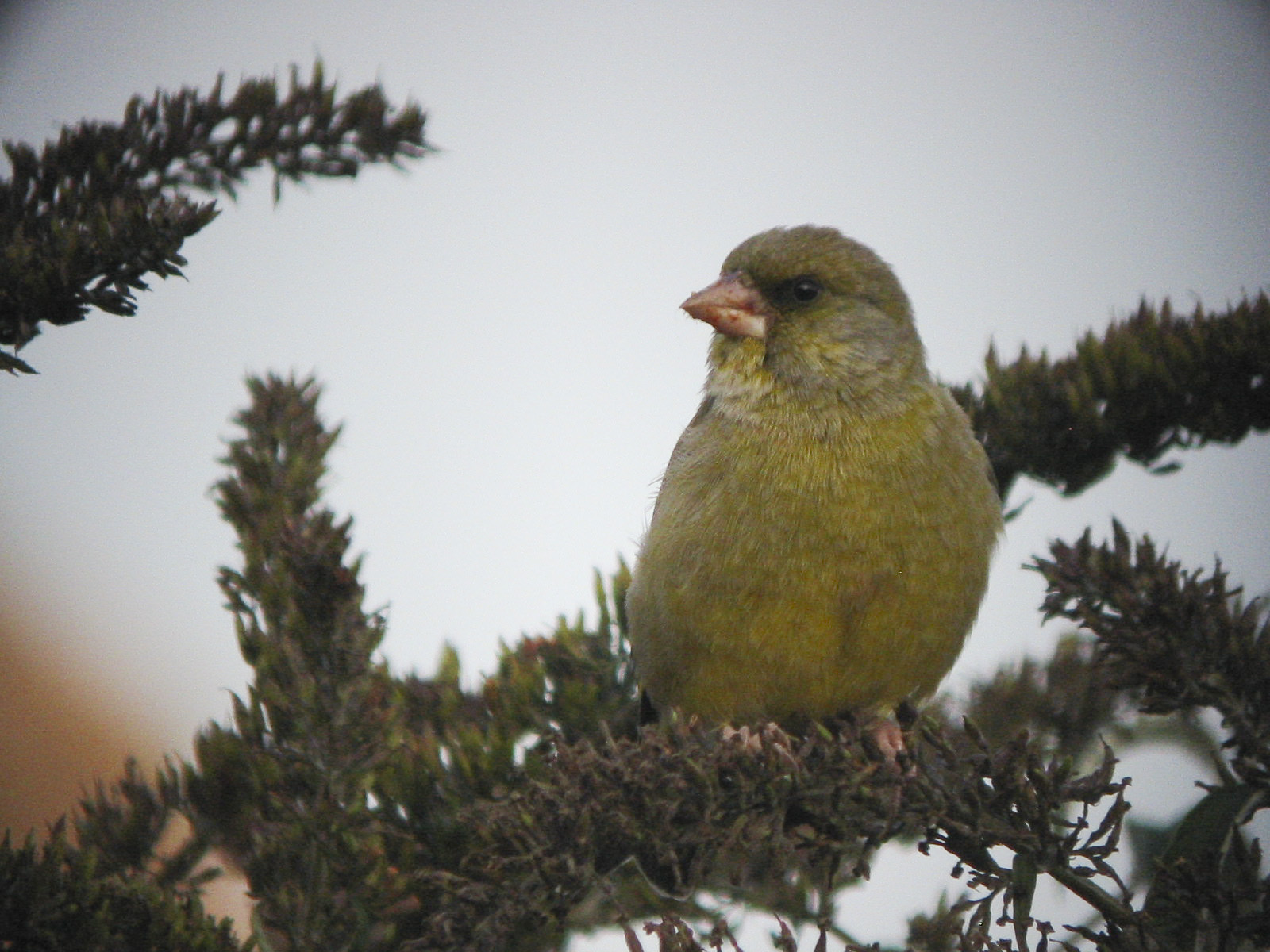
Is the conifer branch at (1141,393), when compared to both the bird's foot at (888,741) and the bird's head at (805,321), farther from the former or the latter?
the bird's head at (805,321)

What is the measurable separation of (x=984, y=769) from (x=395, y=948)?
77 centimetres

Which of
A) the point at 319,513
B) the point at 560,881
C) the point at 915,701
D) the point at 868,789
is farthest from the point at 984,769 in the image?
the point at 915,701

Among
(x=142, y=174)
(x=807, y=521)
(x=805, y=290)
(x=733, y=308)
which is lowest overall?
(x=142, y=174)

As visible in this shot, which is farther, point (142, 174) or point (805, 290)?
point (805, 290)

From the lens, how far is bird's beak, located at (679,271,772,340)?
2932mm

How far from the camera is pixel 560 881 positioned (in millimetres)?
1406

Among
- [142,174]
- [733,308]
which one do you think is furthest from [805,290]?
[142,174]

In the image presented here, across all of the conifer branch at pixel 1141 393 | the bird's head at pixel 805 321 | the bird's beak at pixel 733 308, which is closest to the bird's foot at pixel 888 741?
the conifer branch at pixel 1141 393

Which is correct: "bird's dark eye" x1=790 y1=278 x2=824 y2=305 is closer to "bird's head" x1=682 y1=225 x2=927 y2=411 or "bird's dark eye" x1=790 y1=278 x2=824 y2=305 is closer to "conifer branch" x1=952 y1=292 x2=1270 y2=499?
"bird's head" x1=682 y1=225 x2=927 y2=411

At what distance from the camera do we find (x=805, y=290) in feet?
9.91

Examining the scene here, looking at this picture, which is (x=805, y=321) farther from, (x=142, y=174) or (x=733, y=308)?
(x=142, y=174)

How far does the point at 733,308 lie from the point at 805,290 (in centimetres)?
19

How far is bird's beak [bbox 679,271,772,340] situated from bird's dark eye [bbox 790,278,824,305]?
0.08m

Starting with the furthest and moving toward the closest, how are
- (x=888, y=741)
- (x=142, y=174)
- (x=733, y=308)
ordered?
(x=733, y=308) → (x=888, y=741) → (x=142, y=174)
